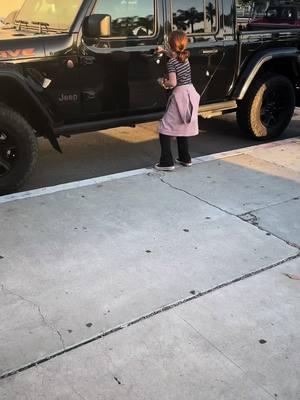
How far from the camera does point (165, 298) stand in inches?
119

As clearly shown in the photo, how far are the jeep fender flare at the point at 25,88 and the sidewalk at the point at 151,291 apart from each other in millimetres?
610

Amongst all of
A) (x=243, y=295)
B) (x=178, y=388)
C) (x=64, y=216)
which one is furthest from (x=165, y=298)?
(x=64, y=216)

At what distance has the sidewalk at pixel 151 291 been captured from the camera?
243 cm

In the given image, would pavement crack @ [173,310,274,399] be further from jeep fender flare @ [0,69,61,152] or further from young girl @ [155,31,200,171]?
young girl @ [155,31,200,171]

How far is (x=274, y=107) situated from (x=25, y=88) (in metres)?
3.48

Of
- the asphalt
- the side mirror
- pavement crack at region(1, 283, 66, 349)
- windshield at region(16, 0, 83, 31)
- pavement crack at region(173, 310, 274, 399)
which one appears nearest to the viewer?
pavement crack at region(173, 310, 274, 399)

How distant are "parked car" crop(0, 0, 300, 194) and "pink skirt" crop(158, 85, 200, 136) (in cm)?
33

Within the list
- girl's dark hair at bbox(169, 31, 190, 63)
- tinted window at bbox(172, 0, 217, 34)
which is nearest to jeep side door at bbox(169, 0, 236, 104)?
tinted window at bbox(172, 0, 217, 34)

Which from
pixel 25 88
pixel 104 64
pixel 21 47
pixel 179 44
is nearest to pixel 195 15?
pixel 179 44

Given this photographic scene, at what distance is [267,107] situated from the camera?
21.3 ft

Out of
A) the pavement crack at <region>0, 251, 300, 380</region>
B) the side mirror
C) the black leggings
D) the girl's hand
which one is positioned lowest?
the pavement crack at <region>0, 251, 300, 380</region>

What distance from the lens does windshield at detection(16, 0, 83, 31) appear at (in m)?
4.64

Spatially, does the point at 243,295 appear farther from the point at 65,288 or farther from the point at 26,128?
the point at 26,128

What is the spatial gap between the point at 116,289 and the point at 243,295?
770mm
